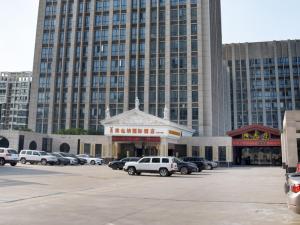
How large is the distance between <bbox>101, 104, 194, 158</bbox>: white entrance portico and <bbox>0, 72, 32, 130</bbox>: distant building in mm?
103404

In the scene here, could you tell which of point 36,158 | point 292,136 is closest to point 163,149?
point 36,158

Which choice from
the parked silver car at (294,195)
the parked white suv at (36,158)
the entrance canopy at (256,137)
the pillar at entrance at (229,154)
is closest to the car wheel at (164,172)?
the parked white suv at (36,158)

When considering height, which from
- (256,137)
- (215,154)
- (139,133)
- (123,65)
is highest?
(123,65)

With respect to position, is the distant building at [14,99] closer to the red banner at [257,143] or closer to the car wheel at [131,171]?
the red banner at [257,143]

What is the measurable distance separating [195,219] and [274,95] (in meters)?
112

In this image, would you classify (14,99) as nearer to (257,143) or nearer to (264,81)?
(264,81)

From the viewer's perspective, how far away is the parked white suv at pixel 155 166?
99.1 feet

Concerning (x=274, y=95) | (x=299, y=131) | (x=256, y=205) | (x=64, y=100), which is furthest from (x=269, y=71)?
(x=256, y=205)

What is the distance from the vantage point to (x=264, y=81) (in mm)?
116312

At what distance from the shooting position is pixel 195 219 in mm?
9930

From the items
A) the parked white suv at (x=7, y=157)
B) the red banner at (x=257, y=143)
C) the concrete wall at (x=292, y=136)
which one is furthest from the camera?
the red banner at (x=257, y=143)

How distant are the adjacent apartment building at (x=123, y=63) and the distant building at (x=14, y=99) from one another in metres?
68.2

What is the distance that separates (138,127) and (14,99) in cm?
11403

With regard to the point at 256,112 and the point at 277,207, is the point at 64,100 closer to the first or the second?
the point at 256,112
